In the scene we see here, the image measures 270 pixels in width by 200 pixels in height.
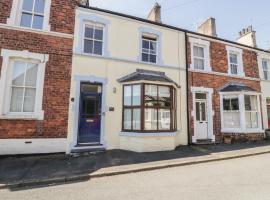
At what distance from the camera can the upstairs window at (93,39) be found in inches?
398

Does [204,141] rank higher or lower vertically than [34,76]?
lower

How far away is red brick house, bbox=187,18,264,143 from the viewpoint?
12.3m

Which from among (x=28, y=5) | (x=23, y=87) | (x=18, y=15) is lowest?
(x=23, y=87)

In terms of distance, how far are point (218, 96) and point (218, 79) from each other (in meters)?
1.13

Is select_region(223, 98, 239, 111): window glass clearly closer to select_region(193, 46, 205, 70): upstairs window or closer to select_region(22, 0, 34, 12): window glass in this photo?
select_region(193, 46, 205, 70): upstairs window

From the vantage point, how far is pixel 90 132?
9.52m

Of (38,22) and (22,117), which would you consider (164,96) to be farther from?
(38,22)

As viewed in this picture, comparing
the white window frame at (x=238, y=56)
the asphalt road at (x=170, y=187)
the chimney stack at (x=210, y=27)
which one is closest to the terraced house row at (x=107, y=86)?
the white window frame at (x=238, y=56)

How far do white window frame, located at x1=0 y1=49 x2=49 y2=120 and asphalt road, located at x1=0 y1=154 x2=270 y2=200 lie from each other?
408 cm

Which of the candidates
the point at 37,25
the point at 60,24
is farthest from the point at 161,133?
the point at 37,25

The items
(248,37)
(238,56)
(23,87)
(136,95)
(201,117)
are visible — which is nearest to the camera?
(23,87)

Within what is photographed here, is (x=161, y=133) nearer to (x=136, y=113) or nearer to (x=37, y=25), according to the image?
(x=136, y=113)

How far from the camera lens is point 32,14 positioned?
9266 millimetres

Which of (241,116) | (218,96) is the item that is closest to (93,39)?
(218,96)
